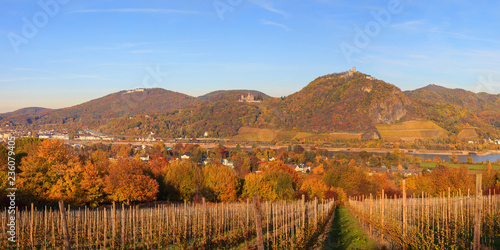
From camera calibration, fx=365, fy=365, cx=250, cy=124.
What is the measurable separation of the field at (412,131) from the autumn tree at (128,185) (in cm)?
13316

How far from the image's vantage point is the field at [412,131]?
5817 inches

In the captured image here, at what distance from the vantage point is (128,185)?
3256 cm

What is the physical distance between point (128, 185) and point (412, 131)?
143 metres

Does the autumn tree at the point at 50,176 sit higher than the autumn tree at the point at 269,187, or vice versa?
the autumn tree at the point at 50,176

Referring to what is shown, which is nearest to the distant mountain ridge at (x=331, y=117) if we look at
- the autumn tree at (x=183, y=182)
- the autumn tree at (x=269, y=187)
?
the autumn tree at (x=269, y=187)

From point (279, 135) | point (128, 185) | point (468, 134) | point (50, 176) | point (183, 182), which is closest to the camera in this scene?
point (50, 176)

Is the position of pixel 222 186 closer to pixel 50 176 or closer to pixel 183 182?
pixel 183 182

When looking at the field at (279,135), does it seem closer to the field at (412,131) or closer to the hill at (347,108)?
the hill at (347,108)

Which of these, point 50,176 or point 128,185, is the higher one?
point 50,176

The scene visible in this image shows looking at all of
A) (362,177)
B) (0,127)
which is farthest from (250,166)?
(0,127)

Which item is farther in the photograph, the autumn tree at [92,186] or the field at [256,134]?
the field at [256,134]

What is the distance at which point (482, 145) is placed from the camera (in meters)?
140

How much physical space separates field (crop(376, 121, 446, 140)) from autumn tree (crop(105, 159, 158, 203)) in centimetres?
13316

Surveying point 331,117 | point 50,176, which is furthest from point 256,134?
point 50,176
